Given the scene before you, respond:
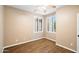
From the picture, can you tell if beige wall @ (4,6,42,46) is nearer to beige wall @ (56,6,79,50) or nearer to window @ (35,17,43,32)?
window @ (35,17,43,32)

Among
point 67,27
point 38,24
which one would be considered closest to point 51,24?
point 38,24

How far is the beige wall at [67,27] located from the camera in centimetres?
285

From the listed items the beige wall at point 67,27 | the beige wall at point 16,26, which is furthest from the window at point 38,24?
the beige wall at point 67,27

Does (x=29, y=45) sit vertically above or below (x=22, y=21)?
below

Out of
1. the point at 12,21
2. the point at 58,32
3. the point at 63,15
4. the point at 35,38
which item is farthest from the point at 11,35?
the point at 63,15

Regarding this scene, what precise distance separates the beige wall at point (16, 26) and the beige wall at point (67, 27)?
3.91 ft

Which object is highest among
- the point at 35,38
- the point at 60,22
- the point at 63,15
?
the point at 63,15

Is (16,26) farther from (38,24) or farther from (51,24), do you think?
(51,24)

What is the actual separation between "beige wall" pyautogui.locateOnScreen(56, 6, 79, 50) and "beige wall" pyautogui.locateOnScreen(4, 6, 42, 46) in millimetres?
1191

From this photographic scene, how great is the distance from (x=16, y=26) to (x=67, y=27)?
75.7 inches

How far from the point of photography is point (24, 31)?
9.29 ft
